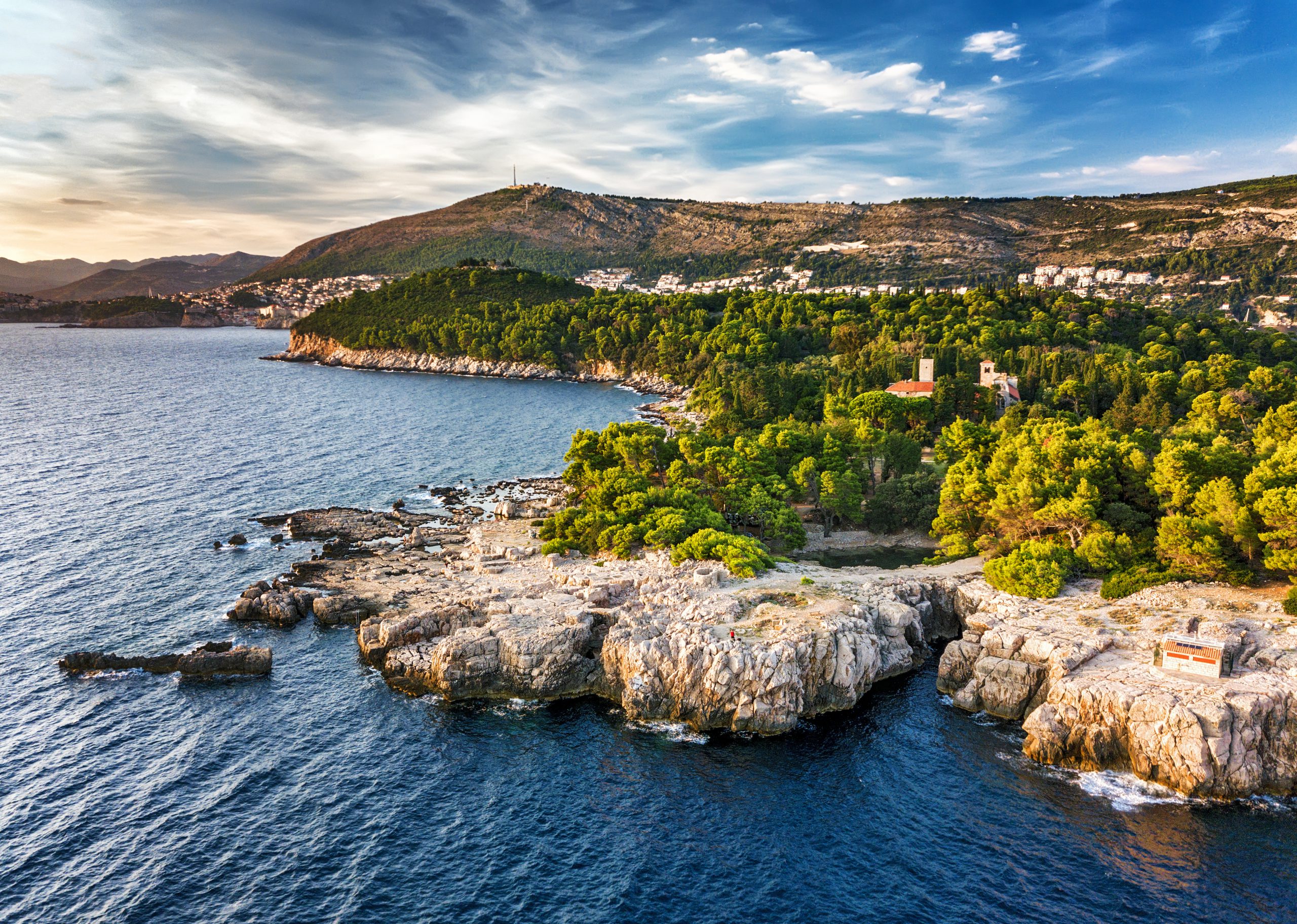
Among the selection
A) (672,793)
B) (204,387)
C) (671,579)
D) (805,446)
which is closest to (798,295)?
(805,446)

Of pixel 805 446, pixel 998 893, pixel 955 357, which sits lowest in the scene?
pixel 998 893

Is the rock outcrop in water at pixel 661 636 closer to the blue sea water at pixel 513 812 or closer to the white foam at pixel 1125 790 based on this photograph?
the blue sea water at pixel 513 812

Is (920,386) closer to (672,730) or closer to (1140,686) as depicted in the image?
(1140,686)

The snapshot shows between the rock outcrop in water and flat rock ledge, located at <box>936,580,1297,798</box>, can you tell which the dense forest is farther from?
the rock outcrop in water

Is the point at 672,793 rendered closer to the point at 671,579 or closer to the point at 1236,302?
the point at 671,579

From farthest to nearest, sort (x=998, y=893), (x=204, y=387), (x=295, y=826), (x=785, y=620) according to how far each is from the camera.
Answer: (x=204, y=387)
(x=785, y=620)
(x=295, y=826)
(x=998, y=893)

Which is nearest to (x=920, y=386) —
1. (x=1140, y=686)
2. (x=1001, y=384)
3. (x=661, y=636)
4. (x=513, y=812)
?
(x=1001, y=384)

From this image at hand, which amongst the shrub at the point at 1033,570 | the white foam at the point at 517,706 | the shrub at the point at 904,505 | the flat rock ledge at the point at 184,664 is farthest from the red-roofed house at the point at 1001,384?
the flat rock ledge at the point at 184,664

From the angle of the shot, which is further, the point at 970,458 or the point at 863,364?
the point at 863,364
